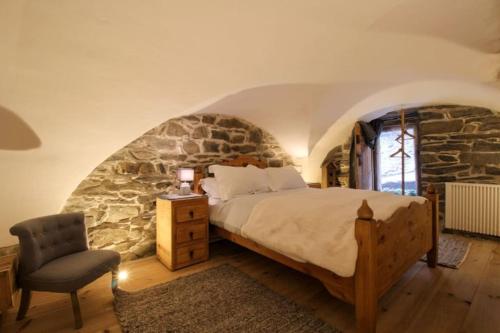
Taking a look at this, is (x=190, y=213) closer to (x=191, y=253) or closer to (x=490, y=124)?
(x=191, y=253)

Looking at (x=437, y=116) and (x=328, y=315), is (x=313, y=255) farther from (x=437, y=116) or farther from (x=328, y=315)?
(x=437, y=116)

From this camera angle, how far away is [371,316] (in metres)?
1.37

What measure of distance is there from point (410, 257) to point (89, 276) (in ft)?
7.91

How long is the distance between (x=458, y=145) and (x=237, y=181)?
3.32 metres

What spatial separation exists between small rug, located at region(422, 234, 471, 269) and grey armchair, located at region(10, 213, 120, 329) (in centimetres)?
310

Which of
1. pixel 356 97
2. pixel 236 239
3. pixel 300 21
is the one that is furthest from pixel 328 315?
pixel 356 97

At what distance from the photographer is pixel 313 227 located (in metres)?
1.71

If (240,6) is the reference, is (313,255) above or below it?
below

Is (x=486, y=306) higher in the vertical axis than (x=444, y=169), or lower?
lower

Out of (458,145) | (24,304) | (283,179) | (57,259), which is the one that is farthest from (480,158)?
(24,304)

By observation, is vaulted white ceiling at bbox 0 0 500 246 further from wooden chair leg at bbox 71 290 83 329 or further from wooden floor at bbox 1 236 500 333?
wooden chair leg at bbox 71 290 83 329

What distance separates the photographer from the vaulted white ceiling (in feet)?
4.14

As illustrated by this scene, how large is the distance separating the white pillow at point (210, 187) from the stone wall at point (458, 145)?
3.33m

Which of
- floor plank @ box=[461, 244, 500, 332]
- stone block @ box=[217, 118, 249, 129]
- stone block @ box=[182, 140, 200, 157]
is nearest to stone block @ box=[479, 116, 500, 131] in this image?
floor plank @ box=[461, 244, 500, 332]
